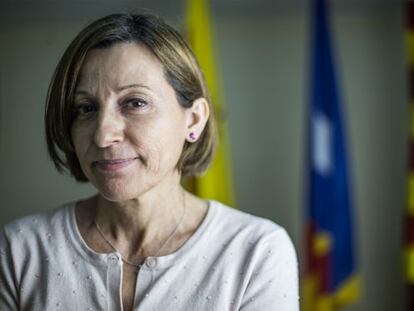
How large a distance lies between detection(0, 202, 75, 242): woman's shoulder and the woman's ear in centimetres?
30

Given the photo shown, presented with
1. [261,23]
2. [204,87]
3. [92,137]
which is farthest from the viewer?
[261,23]

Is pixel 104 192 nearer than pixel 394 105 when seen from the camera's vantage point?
Yes

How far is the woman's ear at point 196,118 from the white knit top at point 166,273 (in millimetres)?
177

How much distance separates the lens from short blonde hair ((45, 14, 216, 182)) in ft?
2.96

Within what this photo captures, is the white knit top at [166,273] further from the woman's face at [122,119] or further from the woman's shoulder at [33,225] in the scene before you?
the woman's face at [122,119]

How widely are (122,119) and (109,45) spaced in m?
0.13

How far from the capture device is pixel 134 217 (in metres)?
1.02

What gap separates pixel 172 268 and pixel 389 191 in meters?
1.80

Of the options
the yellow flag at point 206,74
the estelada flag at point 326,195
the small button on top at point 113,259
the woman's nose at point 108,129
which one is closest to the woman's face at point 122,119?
the woman's nose at point 108,129

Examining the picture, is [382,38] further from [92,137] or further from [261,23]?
[92,137]

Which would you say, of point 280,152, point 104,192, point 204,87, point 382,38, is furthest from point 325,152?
point 104,192

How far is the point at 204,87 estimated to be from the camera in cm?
104

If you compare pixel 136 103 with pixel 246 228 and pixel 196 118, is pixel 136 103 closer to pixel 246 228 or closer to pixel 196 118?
pixel 196 118

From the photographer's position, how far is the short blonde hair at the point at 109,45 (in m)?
0.90
